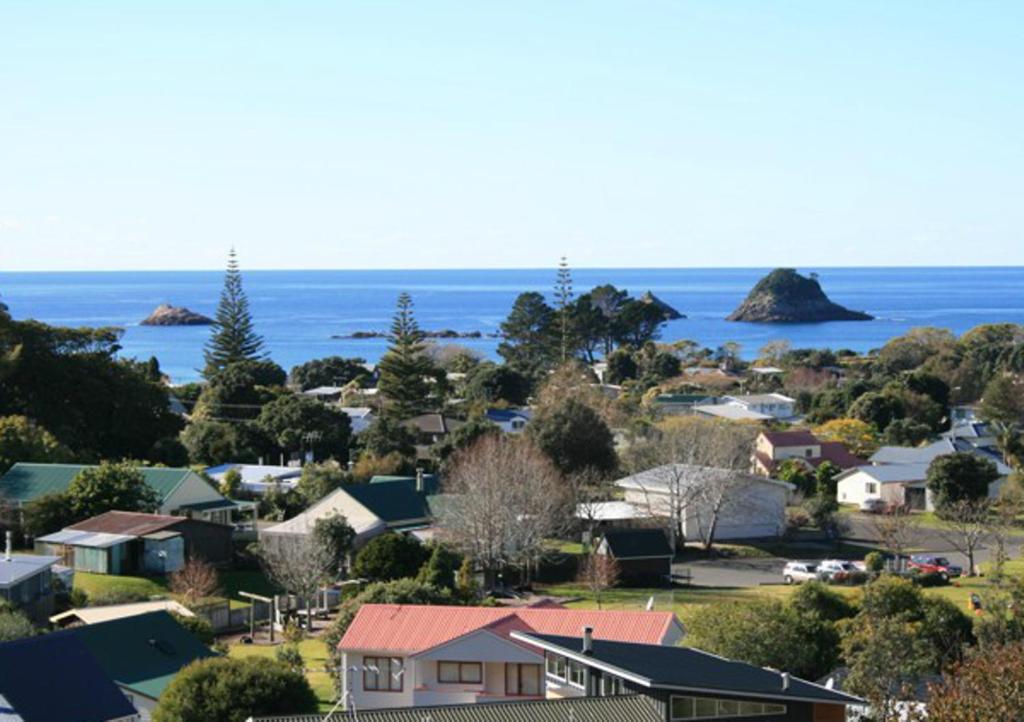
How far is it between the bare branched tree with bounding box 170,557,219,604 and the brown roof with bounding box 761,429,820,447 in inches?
1065

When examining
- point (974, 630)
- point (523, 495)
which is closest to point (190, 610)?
point (523, 495)

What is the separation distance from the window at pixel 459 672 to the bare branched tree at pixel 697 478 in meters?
18.7

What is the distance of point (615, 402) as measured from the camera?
61844 mm

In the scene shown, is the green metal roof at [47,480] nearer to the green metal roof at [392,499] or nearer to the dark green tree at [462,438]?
the green metal roof at [392,499]

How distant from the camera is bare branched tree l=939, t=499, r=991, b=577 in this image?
37844mm

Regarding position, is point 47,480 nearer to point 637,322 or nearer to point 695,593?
point 695,593

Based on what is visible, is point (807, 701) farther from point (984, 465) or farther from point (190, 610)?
point (984, 465)

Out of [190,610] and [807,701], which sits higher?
[807,701]

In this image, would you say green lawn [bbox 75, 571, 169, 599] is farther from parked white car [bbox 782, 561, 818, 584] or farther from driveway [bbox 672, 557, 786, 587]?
parked white car [bbox 782, 561, 818, 584]

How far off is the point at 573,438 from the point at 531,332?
38159 millimetres

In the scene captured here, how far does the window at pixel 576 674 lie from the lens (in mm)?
19125

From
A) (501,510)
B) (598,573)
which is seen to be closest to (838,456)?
(501,510)

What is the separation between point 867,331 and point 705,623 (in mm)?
140787

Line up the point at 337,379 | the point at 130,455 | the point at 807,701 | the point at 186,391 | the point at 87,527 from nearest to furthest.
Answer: the point at 807,701, the point at 87,527, the point at 130,455, the point at 186,391, the point at 337,379
